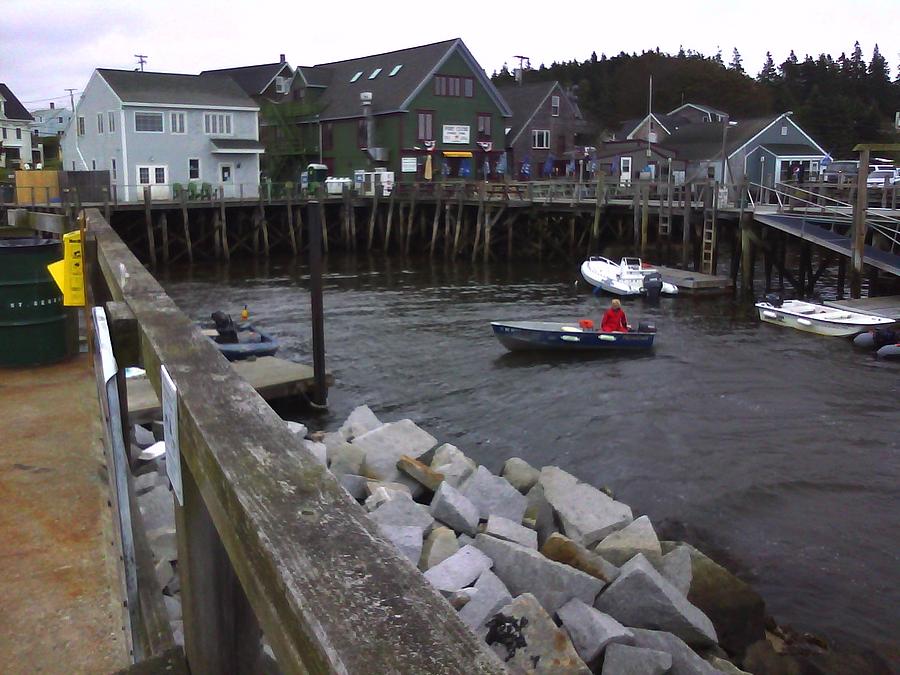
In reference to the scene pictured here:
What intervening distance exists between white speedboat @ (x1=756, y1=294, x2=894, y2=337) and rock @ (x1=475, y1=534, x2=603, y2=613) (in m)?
15.9

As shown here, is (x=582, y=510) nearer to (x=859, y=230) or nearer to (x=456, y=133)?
(x=859, y=230)

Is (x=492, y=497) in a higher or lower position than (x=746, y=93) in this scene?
lower

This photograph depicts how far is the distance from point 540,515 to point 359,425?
3.42 meters

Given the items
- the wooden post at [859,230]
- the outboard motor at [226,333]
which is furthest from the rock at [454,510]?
the wooden post at [859,230]

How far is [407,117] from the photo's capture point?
48.6m

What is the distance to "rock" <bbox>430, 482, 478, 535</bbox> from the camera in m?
8.09

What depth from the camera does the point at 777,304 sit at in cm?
2358

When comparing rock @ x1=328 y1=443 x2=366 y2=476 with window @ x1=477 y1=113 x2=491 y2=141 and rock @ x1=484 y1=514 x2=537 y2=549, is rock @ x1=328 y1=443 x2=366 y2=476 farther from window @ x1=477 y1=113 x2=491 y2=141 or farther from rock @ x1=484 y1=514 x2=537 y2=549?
window @ x1=477 y1=113 x2=491 y2=141

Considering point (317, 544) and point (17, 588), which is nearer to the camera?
point (317, 544)

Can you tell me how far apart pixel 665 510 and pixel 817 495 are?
2.09 meters

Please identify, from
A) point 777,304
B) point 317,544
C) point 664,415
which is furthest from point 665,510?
point 777,304

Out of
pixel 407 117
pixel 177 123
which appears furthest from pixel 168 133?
pixel 407 117

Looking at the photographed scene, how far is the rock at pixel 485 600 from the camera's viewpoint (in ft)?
20.4

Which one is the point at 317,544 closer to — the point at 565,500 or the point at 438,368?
the point at 565,500
